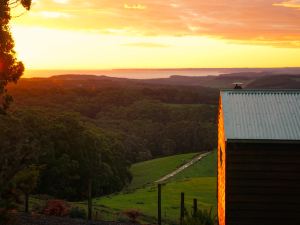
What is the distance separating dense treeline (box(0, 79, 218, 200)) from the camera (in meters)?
54.1

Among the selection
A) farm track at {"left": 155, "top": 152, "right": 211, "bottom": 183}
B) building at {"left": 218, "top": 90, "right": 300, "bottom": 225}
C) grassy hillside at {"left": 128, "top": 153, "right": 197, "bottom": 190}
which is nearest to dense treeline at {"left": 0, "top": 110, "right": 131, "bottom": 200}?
farm track at {"left": 155, "top": 152, "right": 211, "bottom": 183}

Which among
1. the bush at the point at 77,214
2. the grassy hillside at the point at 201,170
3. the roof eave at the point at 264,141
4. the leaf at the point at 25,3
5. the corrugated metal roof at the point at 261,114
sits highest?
the leaf at the point at 25,3

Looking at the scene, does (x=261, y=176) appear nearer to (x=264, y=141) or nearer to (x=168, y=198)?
(x=264, y=141)

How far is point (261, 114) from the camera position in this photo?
18719mm

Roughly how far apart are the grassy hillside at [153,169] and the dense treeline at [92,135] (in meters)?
3.92

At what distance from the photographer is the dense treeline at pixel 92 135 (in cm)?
5406

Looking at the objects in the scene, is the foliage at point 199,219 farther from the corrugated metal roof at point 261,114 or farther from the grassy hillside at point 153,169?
the grassy hillside at point 153,169

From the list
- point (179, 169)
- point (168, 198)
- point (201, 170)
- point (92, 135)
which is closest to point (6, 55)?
point (168, 198)

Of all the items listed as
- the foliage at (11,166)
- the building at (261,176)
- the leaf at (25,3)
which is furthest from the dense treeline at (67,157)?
the foliage at (11,166)

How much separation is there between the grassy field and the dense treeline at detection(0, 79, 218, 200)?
5.16 m

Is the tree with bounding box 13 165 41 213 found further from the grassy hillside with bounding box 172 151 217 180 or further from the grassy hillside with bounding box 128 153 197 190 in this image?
the grassy hillside with bounding box 128 153 197 190

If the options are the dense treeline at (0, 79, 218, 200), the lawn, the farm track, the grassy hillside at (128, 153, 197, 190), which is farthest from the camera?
the grassy hillside at (128, 153, 197, 190)

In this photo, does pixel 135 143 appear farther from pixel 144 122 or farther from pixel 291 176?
pixel 291 176

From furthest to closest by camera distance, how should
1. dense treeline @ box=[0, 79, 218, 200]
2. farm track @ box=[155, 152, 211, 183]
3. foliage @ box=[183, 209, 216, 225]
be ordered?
farm track @ box=[155, 152, 211, 183]
dense treeline @ box=[0, 79, 218, 200]
foliage @ box=[183, 209, 216, 225]
